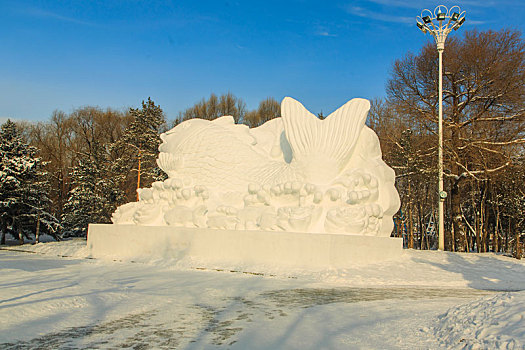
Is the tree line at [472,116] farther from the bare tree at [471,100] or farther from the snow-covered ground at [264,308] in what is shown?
the snow-covered ground at [264,308]

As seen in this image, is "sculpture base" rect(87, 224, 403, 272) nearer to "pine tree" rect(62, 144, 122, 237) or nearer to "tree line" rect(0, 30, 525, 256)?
"tree line" rect(0, 30, 525, 256)

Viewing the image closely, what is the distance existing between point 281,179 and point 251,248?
1.80 metres

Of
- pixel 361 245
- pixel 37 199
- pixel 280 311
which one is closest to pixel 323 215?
pixel 361 245

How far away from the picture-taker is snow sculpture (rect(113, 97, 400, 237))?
29.2 ft

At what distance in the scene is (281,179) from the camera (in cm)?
972

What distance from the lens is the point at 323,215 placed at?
29.1 ft

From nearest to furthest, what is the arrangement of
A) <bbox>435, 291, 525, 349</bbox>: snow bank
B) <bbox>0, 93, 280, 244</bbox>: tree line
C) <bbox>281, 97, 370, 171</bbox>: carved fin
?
<bbox>435, 291, 525, 349</bbox>: snow bank, <bbox>281, 97, 370, 171</bbox>: carved fin, <bbox>0, 93, 280, 244</bbox>: tree line

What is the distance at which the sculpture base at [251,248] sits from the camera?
323 inches

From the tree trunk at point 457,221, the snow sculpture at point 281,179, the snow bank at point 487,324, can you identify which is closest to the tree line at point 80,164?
the snow sculpture at point 281,179

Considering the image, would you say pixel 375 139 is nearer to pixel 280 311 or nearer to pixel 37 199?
pixel 280 311

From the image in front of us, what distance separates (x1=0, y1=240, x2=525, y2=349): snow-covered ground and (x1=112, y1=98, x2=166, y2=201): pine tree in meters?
12.2

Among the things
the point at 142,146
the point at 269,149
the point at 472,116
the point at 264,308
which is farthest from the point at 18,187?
the point at 472,116

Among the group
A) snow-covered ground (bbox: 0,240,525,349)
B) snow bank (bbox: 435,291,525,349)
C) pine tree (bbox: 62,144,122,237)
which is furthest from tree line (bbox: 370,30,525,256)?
pine tree (bbox: 62,144,122,237)

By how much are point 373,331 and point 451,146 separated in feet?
38.6
